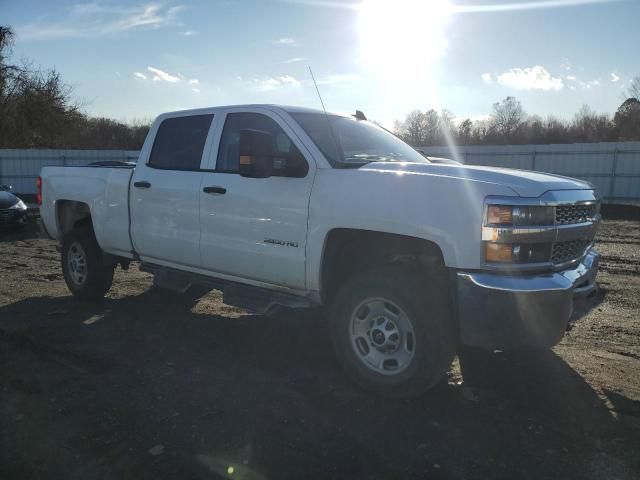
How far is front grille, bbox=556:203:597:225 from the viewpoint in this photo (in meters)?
3.66

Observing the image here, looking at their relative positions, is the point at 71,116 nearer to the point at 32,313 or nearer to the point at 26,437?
the point at 32,313

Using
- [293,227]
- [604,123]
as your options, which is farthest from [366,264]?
[604,123]

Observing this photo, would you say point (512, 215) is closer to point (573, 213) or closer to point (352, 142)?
point (573, 213)

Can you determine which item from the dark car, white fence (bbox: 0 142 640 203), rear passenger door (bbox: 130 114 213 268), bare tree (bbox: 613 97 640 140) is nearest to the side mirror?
rear passenger door (bbox: 130 114 213 268)

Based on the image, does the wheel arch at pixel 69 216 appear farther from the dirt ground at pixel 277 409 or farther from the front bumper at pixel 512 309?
the front bumper at pixel 512 309

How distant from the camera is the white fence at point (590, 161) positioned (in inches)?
804

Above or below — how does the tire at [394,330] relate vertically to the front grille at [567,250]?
below

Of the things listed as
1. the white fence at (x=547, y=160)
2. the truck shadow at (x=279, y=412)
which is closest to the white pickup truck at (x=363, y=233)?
the truck shadow at (x=279, y=412)

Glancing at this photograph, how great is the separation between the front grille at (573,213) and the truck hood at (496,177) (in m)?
0.14

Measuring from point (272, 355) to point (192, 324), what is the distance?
134 centimetres

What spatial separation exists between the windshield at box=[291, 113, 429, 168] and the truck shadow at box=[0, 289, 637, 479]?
1.75m

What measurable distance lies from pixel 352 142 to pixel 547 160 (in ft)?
62.8

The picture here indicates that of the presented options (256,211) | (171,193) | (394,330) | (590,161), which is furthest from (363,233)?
(590,161)

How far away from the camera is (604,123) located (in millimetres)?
49156
